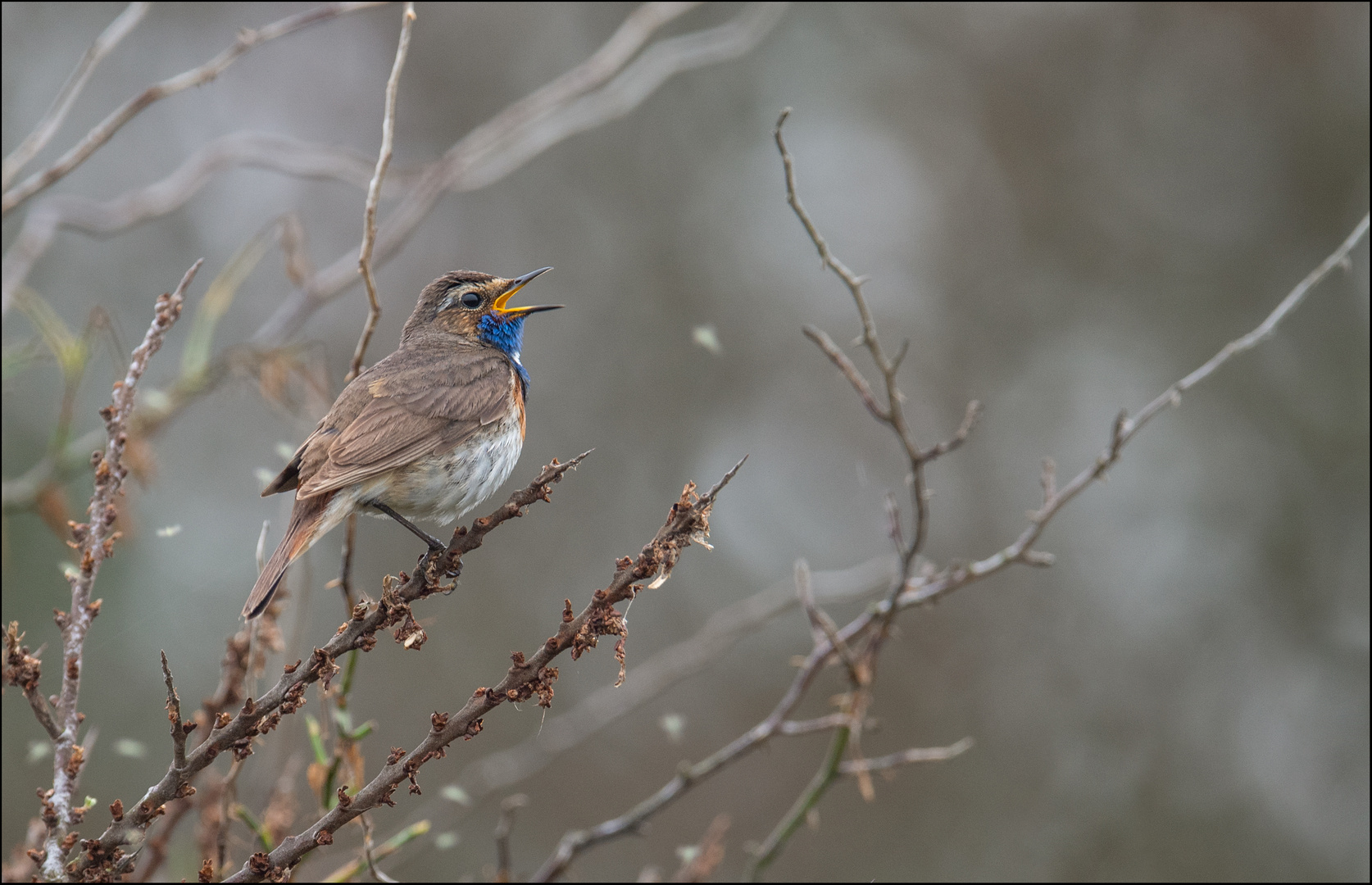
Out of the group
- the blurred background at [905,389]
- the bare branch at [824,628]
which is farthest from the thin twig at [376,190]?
the blurred background at [905,389]

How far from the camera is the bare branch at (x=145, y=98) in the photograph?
362 centimetres

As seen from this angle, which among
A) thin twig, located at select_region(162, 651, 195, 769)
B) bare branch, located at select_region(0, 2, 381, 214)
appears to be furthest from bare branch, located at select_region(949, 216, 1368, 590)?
bare branch, located at select_region(0, 2, 381, 214)

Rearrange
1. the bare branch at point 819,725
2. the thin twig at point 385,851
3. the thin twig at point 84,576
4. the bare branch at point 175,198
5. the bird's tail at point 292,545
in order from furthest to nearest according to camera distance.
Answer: the bare branch at point 175,198
the bare branch at point 819,725
the thin twig at point 385,851
the bird's tail at point 292,545
the thin twig at point 84,576

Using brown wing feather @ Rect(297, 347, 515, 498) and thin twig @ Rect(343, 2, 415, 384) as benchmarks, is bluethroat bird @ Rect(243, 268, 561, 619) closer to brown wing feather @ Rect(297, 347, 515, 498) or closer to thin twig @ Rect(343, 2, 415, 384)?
brown wing feather @ Rect(297, 347, 515, 498)

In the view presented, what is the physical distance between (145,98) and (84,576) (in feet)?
6.71

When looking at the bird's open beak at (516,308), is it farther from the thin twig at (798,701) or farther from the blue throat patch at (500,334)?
the thin twig at (798,701)

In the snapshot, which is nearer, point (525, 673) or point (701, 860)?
point (525, 673)

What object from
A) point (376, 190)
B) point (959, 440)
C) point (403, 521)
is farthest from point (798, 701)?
point (376, 190)

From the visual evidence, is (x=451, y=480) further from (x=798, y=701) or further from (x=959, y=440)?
(x=959, y=440)

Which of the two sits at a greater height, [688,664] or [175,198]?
[175,198]

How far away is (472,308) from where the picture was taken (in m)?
5.07

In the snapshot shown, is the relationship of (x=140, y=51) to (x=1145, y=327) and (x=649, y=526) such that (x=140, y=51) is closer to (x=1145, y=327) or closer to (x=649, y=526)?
(x=649, y=526)

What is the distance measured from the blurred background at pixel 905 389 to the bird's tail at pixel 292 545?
14.5ft

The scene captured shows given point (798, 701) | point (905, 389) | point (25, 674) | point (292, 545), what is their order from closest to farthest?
point (25, 674), point (292, 545), point (798, 701), point (905, 389)
